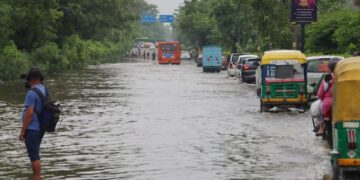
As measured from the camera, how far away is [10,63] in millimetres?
41812

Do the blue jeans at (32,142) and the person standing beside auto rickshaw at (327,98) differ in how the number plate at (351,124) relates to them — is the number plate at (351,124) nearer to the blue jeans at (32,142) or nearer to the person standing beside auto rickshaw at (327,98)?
the person standing beside auto rickshaw at (327,98)

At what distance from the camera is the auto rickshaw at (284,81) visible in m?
22.5

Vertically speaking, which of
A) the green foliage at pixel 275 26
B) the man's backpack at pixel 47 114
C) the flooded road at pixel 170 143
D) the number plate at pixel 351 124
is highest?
the green foliage at pixel 275 26

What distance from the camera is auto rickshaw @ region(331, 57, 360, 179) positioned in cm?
1052

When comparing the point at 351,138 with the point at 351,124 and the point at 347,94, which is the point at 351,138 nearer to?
the point at 351,124

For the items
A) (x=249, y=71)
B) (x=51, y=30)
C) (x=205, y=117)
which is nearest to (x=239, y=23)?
(x=51, y=30)

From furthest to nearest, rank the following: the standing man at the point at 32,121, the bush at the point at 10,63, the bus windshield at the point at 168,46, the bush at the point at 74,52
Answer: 1. the bus windshield at the point at 168,46
2. the bush at the point at 74,52
3. the bush at the point at 10,63
4. the standing man at the point at 32,121

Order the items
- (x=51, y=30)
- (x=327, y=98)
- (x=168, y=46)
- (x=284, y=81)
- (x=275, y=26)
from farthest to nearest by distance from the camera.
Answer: (x=168, y=46) → (x=51, y=30) → (x=275, y=26) → (x=284, y=81) → (x=327, y=98)

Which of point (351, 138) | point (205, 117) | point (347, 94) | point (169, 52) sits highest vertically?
point (347, 94)

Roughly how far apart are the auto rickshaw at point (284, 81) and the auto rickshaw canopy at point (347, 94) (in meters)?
11.6

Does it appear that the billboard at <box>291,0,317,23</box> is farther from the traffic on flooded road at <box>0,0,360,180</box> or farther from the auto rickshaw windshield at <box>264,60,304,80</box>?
the auto rickshaw windshield at <box>264,60,304,80</box>

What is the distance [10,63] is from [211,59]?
74.3 ft

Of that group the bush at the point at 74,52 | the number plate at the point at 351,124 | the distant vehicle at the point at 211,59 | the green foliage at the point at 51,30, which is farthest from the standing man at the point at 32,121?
the distant vehicle at the point at 211,59

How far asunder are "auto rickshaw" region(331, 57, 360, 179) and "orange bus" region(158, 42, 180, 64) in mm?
70922
